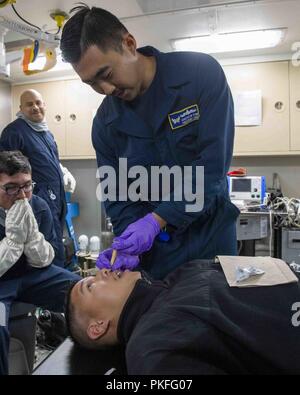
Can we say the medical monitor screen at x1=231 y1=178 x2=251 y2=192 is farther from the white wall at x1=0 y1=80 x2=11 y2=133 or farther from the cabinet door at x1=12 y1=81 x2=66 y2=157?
the white wall at x1=0 y1=80 x2=11 y2=133

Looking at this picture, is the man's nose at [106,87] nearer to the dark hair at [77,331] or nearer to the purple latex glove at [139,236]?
the purple latex glove at [139,236]

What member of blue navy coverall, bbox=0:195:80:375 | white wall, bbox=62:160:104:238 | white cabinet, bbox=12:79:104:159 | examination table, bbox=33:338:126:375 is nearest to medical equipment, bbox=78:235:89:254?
white wall, bbox=62:160:104:238

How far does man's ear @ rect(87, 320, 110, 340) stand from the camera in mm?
1003

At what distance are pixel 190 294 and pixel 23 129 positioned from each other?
1974mm

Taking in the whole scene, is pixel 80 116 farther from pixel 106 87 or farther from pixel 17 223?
pixel 106 87

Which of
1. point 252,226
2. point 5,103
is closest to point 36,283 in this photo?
point 252,226

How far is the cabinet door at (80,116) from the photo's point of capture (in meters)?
3.39

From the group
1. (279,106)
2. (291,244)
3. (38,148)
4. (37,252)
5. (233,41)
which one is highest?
(233,41)

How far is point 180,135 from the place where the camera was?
1.10m

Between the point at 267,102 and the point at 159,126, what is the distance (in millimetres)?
2181

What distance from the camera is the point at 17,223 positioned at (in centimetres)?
151
